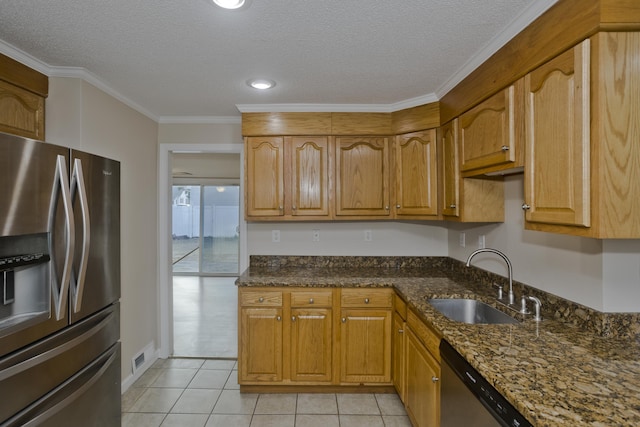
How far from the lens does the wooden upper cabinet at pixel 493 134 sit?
167 cm

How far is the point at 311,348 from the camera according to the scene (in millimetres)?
2633

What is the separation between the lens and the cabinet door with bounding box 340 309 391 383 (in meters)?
2.60

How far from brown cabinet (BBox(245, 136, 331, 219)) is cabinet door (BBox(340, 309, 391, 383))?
911 mm

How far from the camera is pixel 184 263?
7629 millimetres

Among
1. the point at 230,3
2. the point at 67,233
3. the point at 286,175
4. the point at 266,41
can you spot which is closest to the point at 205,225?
the point at 286,175

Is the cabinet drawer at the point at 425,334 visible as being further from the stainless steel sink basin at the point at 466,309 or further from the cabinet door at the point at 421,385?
the stainless steel sink basin at the point at 466,309

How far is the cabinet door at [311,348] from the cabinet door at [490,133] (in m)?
1.54

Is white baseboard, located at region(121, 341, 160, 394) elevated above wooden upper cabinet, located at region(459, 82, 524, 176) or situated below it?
below

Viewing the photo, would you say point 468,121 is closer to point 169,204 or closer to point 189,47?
point 189,47

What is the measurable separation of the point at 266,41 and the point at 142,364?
283cm

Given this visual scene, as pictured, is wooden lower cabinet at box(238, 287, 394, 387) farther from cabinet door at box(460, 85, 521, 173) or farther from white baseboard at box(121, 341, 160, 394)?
cabinet door at box(460, 85, 521, 173)

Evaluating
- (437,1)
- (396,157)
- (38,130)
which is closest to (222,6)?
(437,1)

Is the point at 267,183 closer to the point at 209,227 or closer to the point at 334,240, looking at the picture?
the point at 334,240

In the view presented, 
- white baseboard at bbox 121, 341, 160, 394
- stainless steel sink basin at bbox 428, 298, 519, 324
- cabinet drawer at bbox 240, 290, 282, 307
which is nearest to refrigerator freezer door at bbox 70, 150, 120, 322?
cabinet drawer at bbox 240, 290, 282, 307
